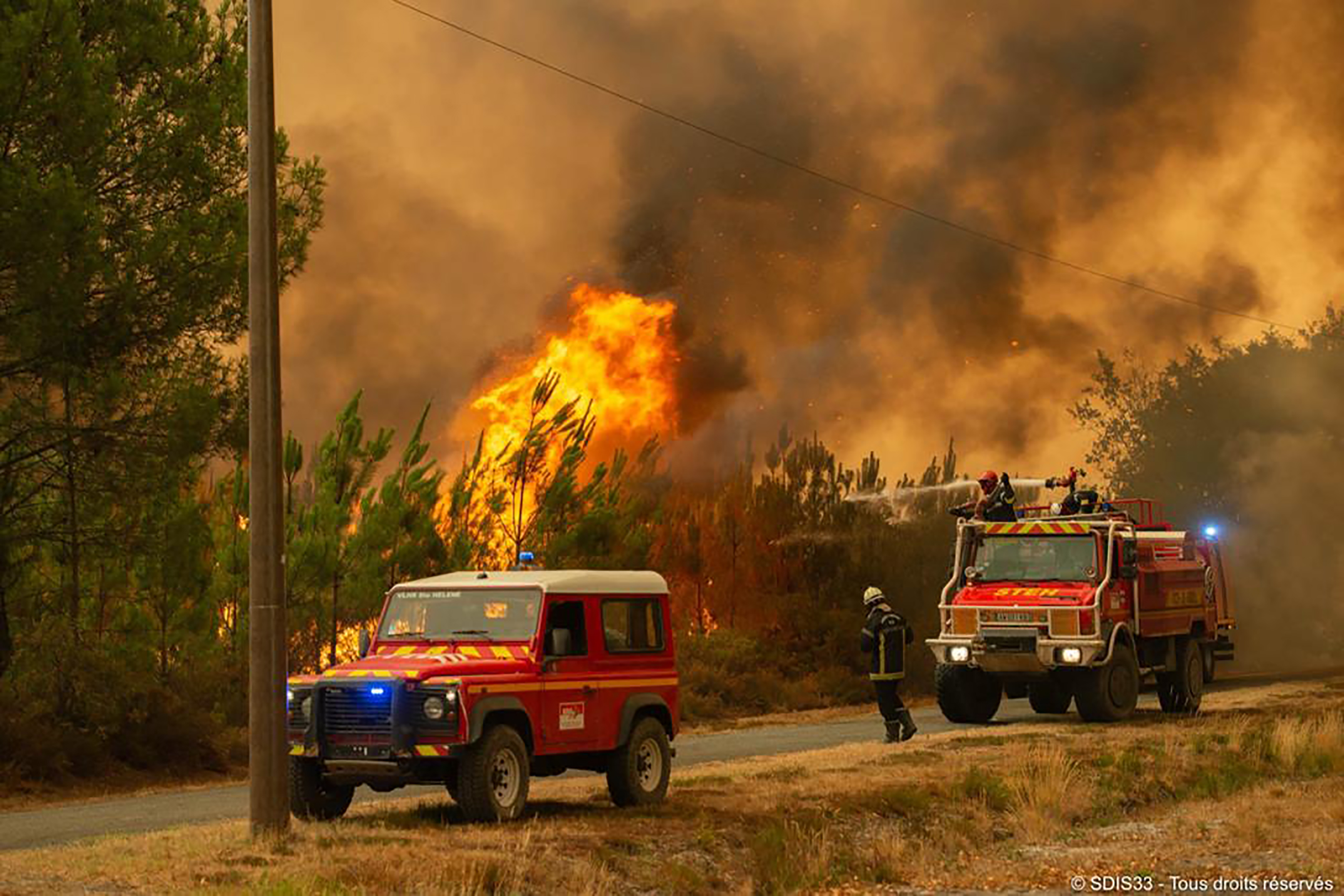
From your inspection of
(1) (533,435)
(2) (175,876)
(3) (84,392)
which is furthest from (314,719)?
(1) (533,435)

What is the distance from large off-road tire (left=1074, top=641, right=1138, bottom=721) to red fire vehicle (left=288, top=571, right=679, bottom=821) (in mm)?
9661

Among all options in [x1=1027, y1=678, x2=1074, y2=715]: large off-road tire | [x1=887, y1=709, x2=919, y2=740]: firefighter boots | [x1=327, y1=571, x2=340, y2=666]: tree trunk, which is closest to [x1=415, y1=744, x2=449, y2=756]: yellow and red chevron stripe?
[x1=887, y1=709, x2=919, y2=740]: firefighter boots

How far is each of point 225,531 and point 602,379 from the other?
17372mm

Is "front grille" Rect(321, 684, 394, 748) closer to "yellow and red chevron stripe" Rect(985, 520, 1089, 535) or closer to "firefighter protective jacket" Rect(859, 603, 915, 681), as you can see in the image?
"firefighter protective jacket" Rect(859, 603, 915, 681)

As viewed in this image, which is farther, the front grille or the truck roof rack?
the truck roof rack

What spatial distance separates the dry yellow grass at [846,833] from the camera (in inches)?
465

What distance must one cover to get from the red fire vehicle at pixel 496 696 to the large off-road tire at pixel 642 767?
0.05 ft

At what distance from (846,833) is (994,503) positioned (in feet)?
35.2

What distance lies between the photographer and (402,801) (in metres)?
16.5

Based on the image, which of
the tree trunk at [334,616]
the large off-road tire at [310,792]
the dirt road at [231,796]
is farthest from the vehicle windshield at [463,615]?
the tree trunk at [334,616]

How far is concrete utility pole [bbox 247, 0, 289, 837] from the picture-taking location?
1277cm

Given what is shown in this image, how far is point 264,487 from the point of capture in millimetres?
12867

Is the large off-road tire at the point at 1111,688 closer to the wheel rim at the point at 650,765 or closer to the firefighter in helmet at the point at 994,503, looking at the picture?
the firefighter in helmet at the point at 994,503

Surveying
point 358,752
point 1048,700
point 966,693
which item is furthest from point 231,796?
point 1048,700
